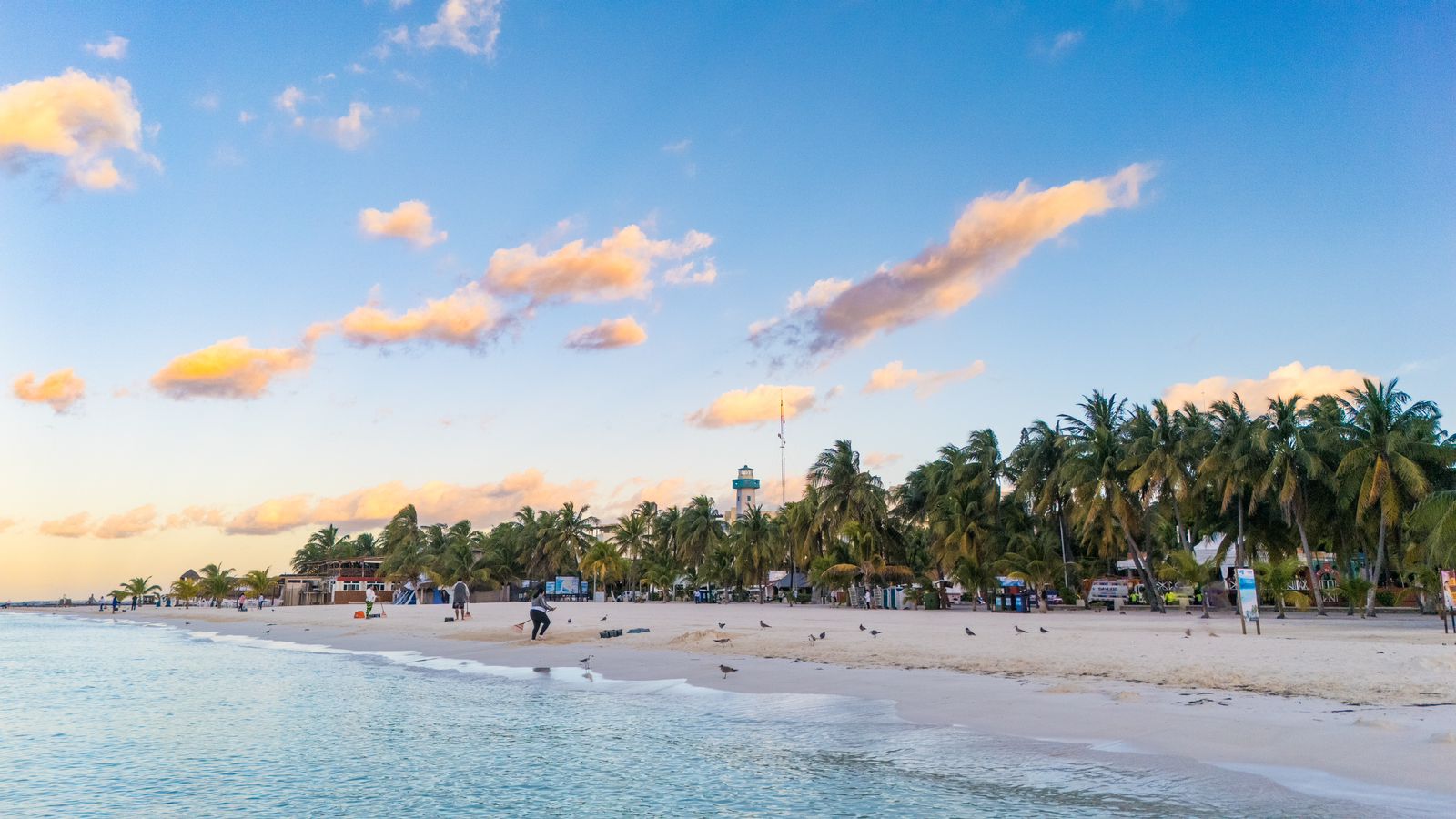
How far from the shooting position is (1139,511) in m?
42.6

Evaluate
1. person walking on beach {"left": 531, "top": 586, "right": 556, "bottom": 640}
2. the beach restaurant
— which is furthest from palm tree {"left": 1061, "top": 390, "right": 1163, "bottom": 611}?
the beach restaurant

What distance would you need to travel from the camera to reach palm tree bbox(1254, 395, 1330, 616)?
34531 millimetres

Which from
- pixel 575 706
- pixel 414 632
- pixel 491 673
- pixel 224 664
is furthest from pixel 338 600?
pixel 575 706

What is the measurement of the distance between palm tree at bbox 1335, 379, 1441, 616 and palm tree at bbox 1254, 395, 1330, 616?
1.31 m

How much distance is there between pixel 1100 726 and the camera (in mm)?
10297

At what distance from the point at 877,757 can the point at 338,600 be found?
9058 centimetres

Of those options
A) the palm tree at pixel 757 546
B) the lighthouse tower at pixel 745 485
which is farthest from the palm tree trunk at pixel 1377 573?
the lighthouse tower at pixel 745 485

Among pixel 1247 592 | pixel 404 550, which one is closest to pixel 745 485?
pixel 404 550

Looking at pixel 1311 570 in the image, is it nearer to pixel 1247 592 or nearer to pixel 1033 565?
pixel 1033 565

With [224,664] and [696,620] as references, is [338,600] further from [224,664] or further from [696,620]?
[224,664]

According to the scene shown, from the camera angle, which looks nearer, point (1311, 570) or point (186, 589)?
point (1311, 570)

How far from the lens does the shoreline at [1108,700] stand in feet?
25.7

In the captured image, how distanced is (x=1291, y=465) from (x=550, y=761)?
A: 35.0 meters

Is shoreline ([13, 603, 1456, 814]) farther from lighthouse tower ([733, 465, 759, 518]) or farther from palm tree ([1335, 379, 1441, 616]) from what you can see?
lighthouse tower ([733, 465, 759, 518])
